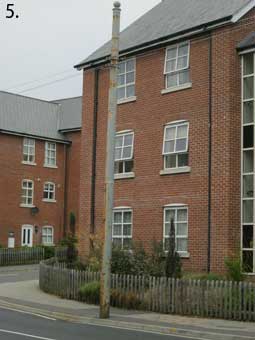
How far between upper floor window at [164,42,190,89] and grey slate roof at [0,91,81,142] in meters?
24.1

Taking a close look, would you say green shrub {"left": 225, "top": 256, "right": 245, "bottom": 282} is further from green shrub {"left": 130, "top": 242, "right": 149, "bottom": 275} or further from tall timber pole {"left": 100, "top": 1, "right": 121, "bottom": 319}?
tall timber pole {"left": 100, "top": 1, "right": 121, "bottom": 319}

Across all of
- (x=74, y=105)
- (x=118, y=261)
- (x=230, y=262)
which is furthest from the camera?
(x=74, y=105)

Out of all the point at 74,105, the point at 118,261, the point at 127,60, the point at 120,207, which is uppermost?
the point at 74,105

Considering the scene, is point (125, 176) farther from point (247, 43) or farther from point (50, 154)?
point (50, 154)

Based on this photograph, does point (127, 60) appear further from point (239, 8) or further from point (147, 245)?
point (147, 245)

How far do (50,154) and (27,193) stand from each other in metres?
3.86

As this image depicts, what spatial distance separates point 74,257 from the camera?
28.1m

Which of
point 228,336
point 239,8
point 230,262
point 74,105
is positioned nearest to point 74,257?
point 230,262

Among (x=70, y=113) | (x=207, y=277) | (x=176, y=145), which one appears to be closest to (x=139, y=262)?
(x=207, y=277)

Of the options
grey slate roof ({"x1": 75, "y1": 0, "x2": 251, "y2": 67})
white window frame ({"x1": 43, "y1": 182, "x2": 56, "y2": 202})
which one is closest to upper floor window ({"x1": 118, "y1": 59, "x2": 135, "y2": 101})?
grey slate roof ({"x1": 75, "y1": 0, "x2": 251, "y2": 67})

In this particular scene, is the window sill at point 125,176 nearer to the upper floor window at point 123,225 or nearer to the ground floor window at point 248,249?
the upper floor window at point 123,225

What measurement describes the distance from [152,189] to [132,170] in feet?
4.95

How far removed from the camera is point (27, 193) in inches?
1944

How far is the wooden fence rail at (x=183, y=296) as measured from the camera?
691 inches
